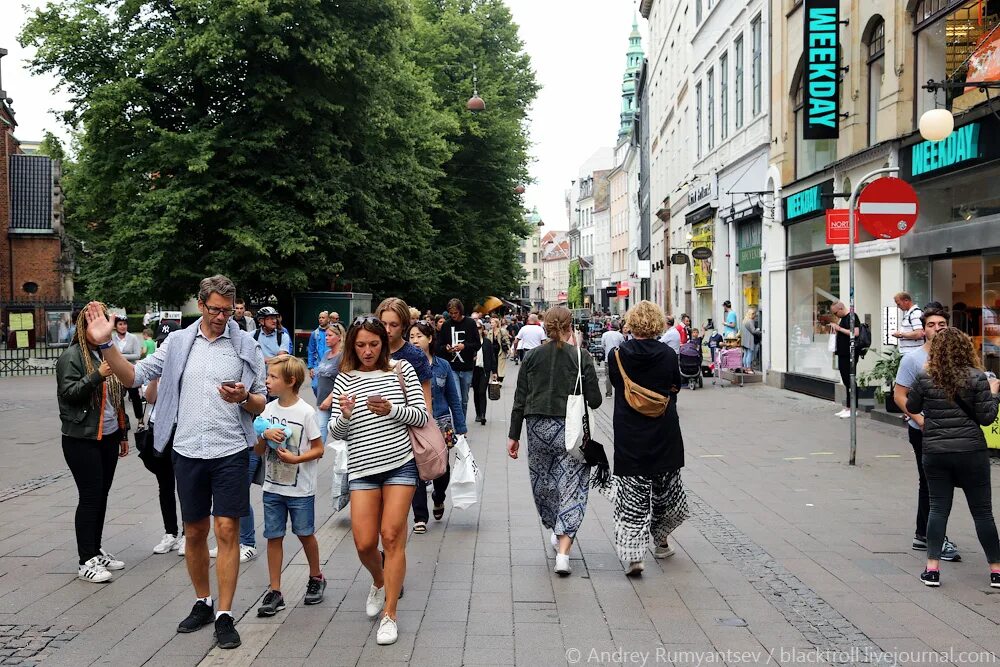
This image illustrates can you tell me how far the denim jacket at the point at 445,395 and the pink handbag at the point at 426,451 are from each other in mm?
2582

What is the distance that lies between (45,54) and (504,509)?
887 inches

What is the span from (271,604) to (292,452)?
2.80ft

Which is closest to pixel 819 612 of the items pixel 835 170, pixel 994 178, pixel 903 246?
pixel 994 178

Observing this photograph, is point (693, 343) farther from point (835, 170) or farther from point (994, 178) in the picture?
point (994, 178)

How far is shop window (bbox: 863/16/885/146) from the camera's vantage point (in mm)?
16891

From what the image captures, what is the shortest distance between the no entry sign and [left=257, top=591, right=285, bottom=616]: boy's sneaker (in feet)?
24.5

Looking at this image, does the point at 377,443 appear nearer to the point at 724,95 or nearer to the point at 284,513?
the point at 284,513

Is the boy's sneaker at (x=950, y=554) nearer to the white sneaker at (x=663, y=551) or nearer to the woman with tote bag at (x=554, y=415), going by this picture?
Answer: the white sneaker at (x=663, y=551)

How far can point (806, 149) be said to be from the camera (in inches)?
811

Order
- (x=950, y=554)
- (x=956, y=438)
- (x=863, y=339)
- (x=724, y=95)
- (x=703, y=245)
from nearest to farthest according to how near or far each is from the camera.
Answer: (x=956, y=438)
(x=950, y=554)
(x=863, y=339)
(x=724, y=95)
(x=703, y=245)

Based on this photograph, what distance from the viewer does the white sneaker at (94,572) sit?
20.5 feet

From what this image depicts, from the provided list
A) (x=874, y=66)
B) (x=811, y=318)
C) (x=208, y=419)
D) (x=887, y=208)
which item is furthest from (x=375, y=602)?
(x=811, y=318)

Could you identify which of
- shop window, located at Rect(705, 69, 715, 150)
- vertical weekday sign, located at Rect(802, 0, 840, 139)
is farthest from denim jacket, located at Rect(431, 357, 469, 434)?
shop window, located at Rect(705, 69, 715, 150)

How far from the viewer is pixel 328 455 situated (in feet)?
40.3
